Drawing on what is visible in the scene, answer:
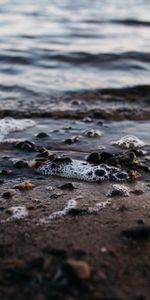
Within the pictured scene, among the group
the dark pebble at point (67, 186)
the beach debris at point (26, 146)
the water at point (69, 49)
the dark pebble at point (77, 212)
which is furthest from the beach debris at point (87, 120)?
the dark pebble at point (77, 212)

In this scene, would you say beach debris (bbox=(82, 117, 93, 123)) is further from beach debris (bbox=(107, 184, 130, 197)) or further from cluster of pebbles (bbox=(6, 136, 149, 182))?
beach debris (bbox=(107, 184, 130, 197))

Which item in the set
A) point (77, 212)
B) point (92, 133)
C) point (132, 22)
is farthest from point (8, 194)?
point (132, 22)

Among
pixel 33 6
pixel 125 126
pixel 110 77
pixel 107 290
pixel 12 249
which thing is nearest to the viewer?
pixel 107 290

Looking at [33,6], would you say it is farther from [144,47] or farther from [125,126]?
[125,126]

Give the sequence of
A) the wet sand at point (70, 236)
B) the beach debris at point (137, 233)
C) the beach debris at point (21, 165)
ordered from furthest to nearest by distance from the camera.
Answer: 1. the beach debris at point (21, 165)
2. the beach debris at point (137, 233)
3. the wet sand at point (70, 236)

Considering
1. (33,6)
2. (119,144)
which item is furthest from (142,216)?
(33,6)

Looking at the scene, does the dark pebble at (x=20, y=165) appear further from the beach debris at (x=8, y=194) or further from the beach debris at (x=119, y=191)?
the beach debris at (x=119, y=191)

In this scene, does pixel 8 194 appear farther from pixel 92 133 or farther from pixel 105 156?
pixel 92 133
